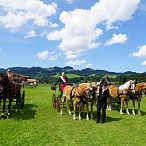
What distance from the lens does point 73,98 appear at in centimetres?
2325

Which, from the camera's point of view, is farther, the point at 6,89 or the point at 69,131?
the point at 6,89

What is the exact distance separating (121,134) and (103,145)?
9.39 ft

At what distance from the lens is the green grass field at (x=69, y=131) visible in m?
15.5

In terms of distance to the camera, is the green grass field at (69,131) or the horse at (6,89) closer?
the green grass field at (69,131)

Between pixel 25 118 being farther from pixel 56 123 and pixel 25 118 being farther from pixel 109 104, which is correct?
pixel 109 104

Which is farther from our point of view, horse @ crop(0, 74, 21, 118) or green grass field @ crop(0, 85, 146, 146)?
horse @ crop(0, 74, 21, 118)

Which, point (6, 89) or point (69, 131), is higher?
point (6, 89)

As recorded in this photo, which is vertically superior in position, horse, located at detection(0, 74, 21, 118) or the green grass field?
horse, located at detection(0, 74, 21, 118)

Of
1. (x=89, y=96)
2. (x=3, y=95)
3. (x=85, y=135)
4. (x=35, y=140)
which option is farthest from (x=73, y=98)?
(x=35, y=140)

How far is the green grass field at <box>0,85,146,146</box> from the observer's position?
15.5 meters

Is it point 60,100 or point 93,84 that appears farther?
point 60,100

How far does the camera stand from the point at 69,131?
60.1 ft

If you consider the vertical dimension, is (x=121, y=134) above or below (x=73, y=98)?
below

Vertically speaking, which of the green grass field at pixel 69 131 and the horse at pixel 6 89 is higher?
the horse at pixel 6 89
